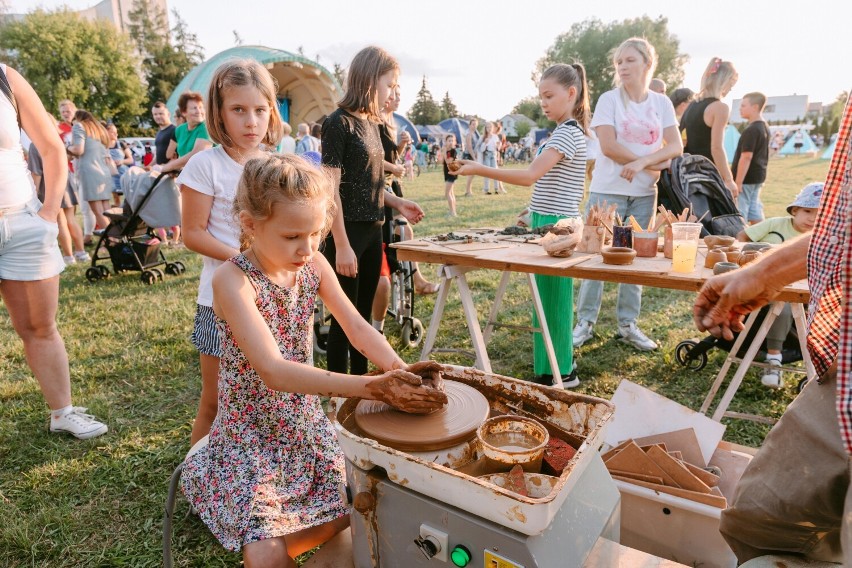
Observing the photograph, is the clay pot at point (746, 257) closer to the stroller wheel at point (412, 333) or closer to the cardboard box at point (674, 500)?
the cardboard box at point (674, 500)

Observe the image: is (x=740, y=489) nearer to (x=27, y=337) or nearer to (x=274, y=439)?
(x=274, y=439)

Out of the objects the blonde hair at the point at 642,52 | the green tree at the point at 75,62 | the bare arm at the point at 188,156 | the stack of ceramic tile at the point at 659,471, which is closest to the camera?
the stack of ceramic tile at the point at 659,471

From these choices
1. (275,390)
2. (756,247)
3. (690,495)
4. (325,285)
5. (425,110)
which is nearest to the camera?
(275,390)

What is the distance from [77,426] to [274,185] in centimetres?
247

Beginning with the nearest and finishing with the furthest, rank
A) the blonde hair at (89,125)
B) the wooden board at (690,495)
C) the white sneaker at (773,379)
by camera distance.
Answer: the wooden board at (690,495) → the white sneaker at (773,379) → the blonde hair at (89,125)

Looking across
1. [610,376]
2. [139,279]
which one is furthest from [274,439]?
[139,279]

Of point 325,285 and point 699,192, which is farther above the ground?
point 699,192

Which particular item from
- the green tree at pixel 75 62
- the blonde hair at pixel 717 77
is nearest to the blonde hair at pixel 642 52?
the blonde hair at pixel 717 77

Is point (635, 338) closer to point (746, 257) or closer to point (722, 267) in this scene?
point (746, 257)

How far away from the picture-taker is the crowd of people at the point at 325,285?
1.21m

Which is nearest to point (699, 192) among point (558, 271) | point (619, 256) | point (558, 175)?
point (558, 175)

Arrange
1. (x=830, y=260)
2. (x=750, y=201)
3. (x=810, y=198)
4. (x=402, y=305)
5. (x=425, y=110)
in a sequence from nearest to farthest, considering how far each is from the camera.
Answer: (x=830, y=260) < (x=810, y=198) < (x=402, y=305) < (x=750, y=201) < (x=425, y=110)

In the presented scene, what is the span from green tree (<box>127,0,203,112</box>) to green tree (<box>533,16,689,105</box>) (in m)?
34.8

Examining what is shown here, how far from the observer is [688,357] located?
380 cm
